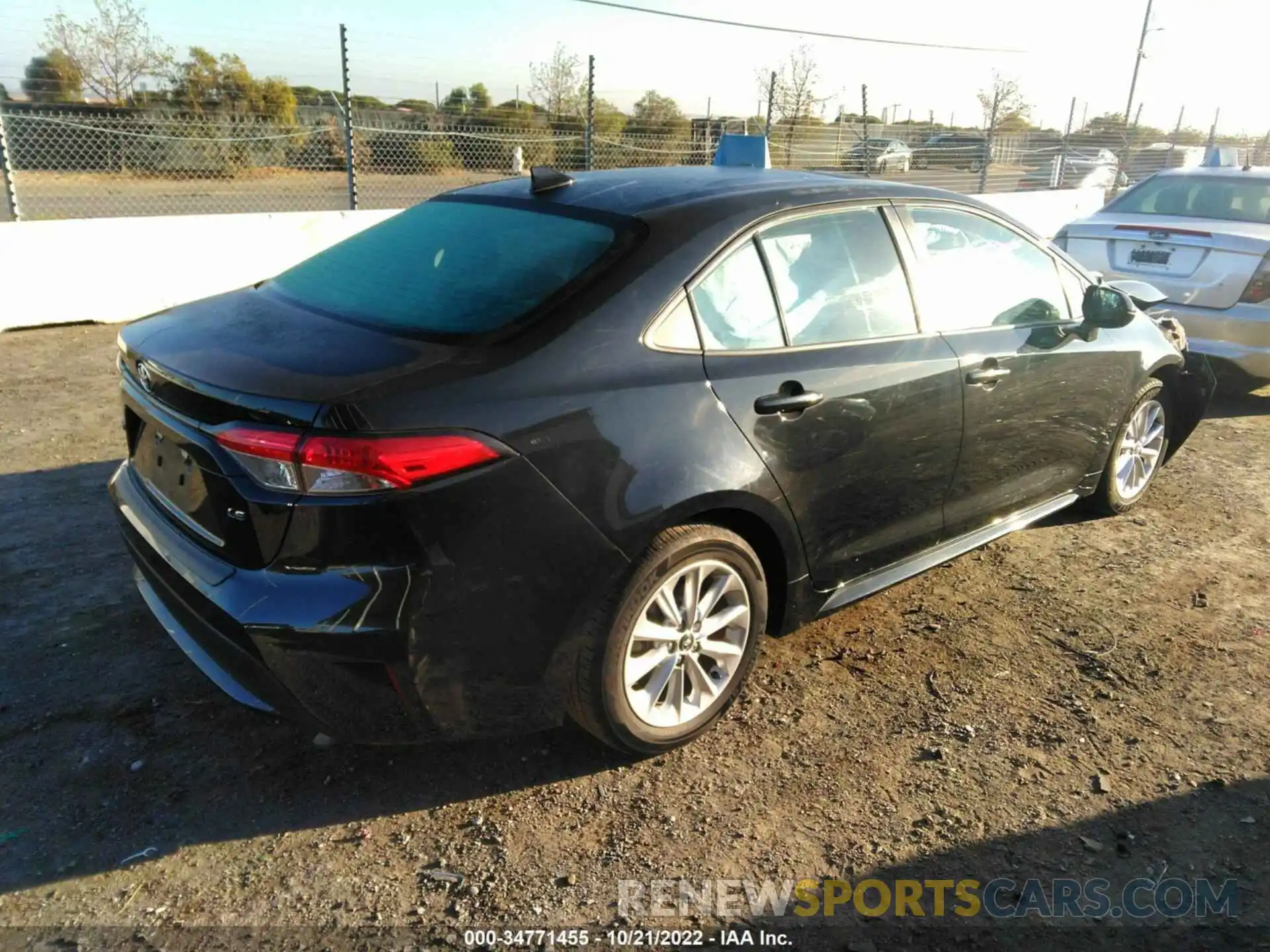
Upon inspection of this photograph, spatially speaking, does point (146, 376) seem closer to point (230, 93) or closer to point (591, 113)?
point (591, 113)

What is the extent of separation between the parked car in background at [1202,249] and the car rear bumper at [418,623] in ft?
18.6

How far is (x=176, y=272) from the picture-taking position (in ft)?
27.0

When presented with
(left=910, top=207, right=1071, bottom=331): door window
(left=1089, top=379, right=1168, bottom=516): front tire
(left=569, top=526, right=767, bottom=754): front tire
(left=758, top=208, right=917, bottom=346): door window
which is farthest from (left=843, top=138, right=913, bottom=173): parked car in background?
(left=569, top=526, right=767, bottom=754): front tire

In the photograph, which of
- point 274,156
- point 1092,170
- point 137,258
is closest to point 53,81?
point 274,156

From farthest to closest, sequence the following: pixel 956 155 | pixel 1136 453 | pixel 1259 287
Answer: pixel 956 155, pixel 1259 287, pixel 1136 453

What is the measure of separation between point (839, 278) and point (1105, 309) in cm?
157

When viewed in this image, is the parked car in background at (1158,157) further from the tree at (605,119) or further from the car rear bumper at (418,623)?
the car rear bumper at (418,623)

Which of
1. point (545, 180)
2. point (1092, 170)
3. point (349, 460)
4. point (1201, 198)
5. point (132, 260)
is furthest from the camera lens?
point (1092, 170)

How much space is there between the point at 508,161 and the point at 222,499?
1061 centimetres

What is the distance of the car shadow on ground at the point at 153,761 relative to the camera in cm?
247

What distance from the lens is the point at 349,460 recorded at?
7.07ft

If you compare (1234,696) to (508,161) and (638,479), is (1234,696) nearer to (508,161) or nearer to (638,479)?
(638,479)

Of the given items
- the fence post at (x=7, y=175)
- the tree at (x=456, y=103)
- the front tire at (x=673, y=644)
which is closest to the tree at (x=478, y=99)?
the tree at (x=456, y=103)

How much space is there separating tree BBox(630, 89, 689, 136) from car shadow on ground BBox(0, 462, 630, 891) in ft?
45.1
